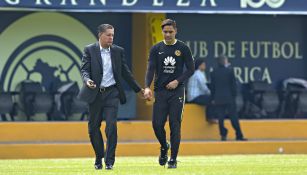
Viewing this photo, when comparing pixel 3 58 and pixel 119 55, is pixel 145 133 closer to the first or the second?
pixel 3 58

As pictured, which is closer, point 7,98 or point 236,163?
point 236,163

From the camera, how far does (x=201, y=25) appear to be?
2844cm

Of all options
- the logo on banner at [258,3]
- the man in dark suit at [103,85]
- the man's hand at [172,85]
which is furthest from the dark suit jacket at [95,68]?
the logo on banner at [258,3]

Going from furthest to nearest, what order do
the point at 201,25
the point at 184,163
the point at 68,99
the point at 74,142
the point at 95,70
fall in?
the point at 201,25
the point at 68,99
the point at 74,142
the point at 184,163
the point at 95,70

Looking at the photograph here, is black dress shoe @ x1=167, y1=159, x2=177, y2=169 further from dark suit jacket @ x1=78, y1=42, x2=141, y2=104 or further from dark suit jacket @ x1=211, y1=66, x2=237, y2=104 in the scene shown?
dark suit jacket @ x1=211, y1=66, x2=237, y2=104

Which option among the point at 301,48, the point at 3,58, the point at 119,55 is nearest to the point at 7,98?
the point at 3,58

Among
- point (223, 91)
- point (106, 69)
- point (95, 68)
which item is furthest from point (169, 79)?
point (223, 91)

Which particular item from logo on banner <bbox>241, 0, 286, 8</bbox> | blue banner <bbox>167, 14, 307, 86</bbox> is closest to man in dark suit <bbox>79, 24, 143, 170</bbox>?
logo on banner <bbox>241, 0, 286, 8</bbox>

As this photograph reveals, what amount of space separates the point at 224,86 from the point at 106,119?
8999 millimetres

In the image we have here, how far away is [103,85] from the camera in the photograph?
54.6 ft

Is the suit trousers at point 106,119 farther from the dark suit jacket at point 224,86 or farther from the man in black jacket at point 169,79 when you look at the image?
the dark suit jacket at point 224,86

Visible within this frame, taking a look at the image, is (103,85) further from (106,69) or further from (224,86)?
(224,86)

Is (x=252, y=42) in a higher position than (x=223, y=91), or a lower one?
higher

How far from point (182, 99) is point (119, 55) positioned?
109cm
